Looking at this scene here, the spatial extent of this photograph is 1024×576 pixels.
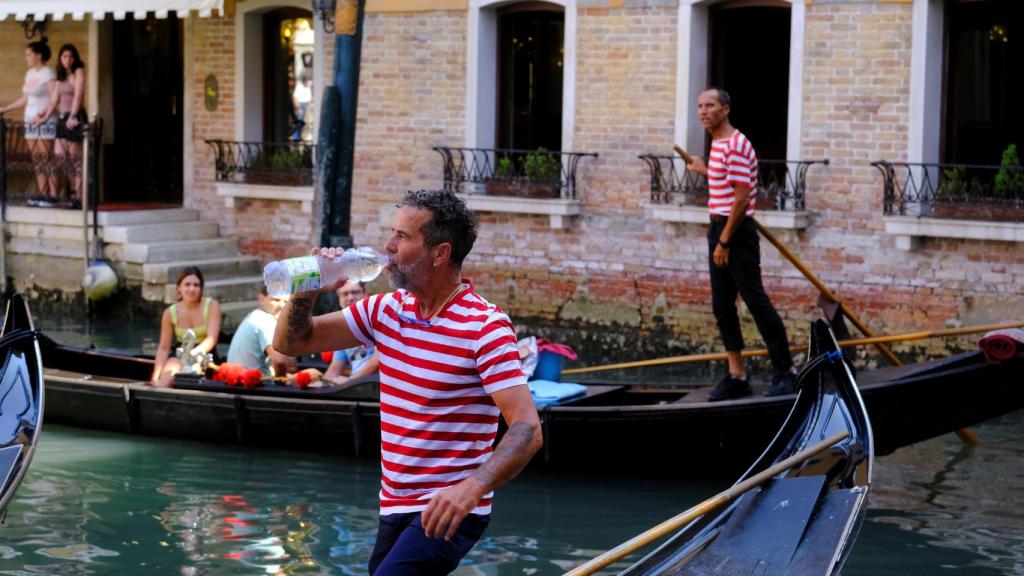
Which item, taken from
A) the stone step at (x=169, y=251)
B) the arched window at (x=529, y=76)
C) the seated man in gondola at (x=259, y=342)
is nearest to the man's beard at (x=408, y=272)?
the seated man in gondola at (x=259, y=342)

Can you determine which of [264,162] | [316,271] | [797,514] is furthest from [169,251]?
[316,271]

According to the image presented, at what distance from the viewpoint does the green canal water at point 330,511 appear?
536 centimetres

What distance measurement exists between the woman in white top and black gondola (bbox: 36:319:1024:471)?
4089 millimetres

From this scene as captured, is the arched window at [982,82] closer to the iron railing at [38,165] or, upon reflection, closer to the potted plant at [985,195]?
the potted plant at [985,195]

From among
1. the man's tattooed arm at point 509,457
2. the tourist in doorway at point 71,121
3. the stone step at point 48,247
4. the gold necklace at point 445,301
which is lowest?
the stone step at point 48,247

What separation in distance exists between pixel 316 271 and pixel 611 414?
3.35 metres

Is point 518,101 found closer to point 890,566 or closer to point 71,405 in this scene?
point 71,405

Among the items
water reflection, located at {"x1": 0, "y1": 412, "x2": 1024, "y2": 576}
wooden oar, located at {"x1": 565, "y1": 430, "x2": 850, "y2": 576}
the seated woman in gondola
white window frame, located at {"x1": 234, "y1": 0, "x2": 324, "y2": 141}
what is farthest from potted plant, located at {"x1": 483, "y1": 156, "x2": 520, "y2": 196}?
wooden oar, located at {"x1": 565, "y1": 430, "x2": 850, "y2": 576}

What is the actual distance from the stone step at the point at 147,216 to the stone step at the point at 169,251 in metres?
0.18

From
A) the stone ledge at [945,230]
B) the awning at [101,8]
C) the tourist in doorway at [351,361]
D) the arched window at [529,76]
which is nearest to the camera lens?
the tourist in doorway at [351,361]

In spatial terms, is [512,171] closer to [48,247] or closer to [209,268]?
[209,268]

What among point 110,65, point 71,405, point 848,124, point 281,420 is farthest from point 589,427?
point 110,65

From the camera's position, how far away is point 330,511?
6.07 meters

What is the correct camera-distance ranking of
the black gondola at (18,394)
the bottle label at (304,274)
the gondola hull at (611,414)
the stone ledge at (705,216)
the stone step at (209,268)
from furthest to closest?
the stone step at (209,268) → the stone ledge at (705,216) → the gondola hull at (611,414) → the black gondola at (18,394) → the bottle label at (304,274)
